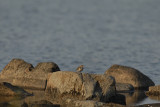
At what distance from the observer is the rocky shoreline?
1572cm

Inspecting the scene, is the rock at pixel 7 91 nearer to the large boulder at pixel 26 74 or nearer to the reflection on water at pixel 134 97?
the large boulder at pixel 26 74

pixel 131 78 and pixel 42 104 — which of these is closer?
pixel 42 104

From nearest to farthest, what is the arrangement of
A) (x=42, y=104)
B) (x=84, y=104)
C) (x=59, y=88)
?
1. (x=84, y=104)
2. (x=42, y=104)
3. (x=59, y=88)

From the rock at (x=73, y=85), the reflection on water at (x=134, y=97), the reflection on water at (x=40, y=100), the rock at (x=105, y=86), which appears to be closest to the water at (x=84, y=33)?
the reflection on water at (x=134, y=97)

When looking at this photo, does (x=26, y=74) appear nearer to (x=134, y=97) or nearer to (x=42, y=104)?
(x=42, y=104)

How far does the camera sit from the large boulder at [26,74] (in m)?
18.3

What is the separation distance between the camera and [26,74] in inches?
736

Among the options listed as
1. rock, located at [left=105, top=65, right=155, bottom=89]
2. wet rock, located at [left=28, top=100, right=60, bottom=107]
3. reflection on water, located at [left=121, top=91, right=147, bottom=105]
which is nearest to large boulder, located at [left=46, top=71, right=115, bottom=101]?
reflection on water, located at [left=121, top=91, right=147, bottom=105]

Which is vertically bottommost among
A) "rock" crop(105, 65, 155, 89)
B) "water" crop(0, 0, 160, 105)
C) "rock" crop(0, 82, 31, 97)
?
"rock" crop(0, 82, 31, 97)

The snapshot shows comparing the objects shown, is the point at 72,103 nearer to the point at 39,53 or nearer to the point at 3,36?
the point at 39,53

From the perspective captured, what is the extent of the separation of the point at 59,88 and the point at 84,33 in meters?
17.8

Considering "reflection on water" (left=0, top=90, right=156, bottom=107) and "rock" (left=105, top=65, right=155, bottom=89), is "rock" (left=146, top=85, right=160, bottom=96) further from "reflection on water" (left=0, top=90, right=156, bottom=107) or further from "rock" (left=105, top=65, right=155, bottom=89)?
"rock" (left=105, top=65, right=155, bottom=89)

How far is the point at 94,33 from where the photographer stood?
34156 millimetres

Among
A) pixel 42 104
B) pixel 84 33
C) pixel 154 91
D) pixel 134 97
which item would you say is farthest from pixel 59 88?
pixel 84 33
